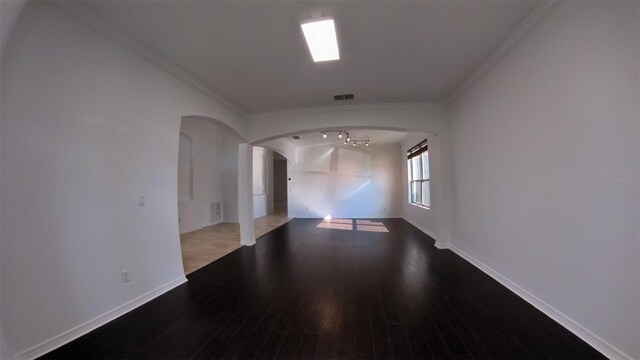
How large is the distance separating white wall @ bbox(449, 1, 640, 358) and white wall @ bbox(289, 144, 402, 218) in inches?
199

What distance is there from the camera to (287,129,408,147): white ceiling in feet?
20.6

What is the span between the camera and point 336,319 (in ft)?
6.56

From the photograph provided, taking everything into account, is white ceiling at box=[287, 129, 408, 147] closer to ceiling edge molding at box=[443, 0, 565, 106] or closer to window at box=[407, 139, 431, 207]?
window at box=[407, 139, 431, 207]

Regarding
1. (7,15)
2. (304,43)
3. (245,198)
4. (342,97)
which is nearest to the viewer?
(7,15)

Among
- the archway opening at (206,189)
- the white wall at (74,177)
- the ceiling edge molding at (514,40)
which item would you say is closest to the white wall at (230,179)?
the archway opening at (206,189)

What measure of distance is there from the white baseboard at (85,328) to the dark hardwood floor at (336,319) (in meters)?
0.06

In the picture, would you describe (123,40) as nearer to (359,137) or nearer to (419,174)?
(359,137)

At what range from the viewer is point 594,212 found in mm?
1600

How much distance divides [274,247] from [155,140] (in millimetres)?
2883

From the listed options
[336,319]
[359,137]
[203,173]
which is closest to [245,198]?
[203,173]

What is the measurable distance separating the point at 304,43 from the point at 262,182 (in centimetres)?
708

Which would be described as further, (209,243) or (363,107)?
(209,243)

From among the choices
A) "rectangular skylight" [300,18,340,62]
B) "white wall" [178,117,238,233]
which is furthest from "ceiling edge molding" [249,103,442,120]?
"white wall" [178,117,238,233]

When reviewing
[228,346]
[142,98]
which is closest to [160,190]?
[142,98]
